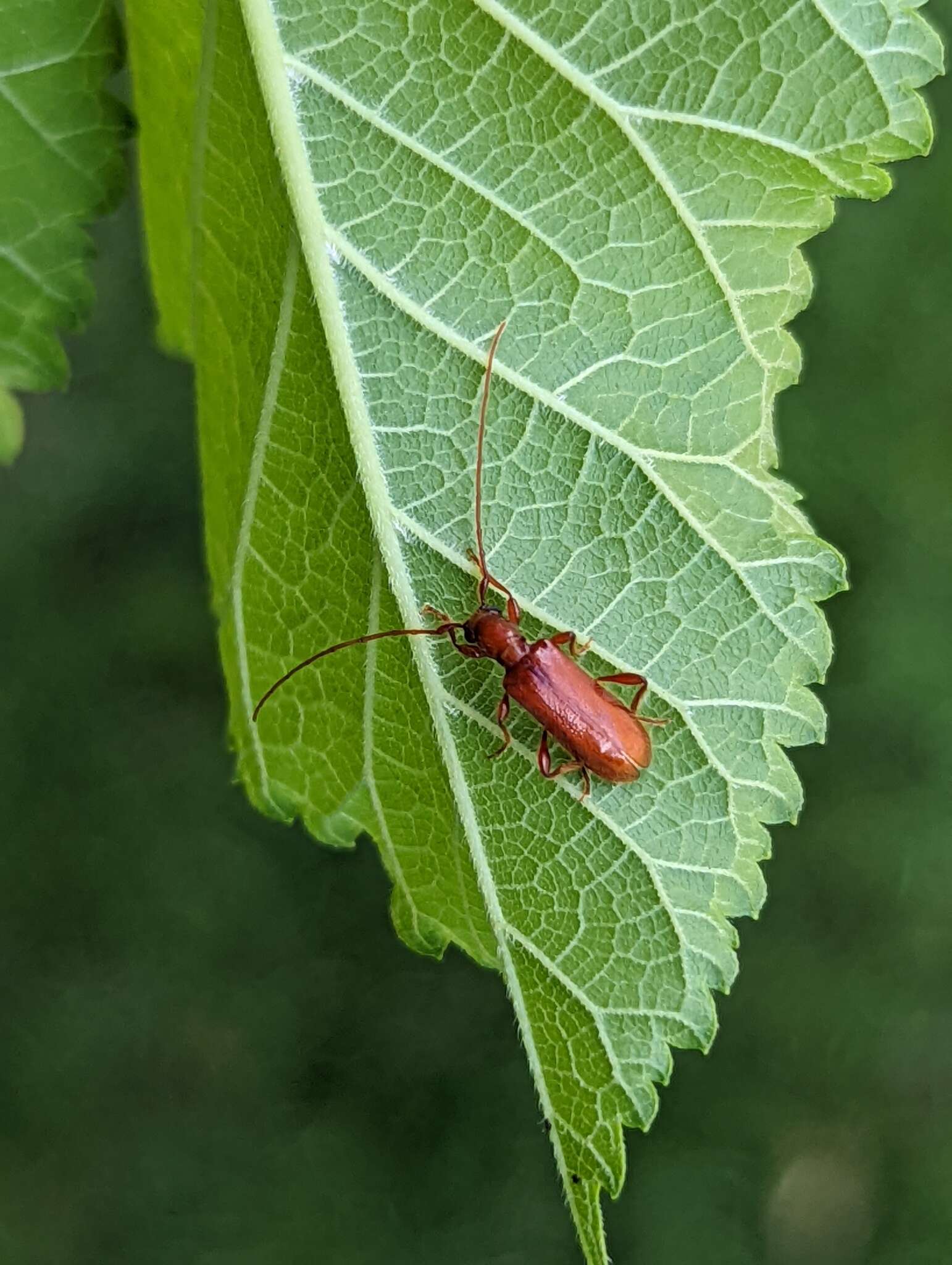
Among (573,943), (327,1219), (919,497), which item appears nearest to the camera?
(573,943)

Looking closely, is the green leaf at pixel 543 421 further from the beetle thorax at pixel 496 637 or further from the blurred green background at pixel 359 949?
the blurred green background at pixel 359 949

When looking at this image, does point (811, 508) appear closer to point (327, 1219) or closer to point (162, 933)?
point (162, 933)

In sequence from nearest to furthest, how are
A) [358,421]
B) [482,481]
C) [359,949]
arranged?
1. [358,421]
2. [482,481]
3. [359,949]

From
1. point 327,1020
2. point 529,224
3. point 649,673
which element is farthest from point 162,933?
point 529,224

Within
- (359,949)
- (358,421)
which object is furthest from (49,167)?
(359,949)

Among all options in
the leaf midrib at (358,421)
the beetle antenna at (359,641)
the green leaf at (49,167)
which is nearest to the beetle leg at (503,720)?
the leaf midrib at (358,421)

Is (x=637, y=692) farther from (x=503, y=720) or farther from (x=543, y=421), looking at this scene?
(x=543, y=421)

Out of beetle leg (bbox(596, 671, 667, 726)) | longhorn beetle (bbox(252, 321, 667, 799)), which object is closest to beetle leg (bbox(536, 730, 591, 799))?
longhorn beetle (bbox(252, 321, 667, 799))
